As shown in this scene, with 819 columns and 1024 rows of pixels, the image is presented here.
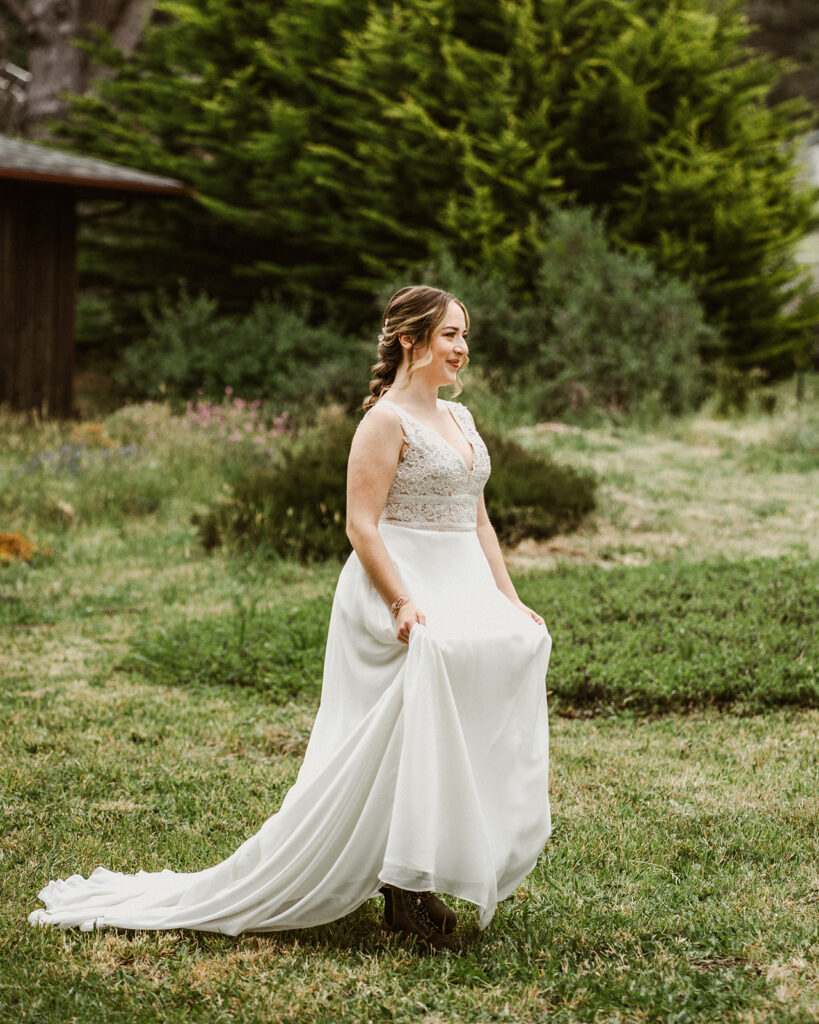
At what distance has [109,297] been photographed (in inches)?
818

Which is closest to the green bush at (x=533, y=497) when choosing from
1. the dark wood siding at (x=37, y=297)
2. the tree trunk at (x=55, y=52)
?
the dark wood siding at (x=37, y=297)

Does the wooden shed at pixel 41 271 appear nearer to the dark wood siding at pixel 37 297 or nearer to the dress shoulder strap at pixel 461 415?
the dark wood siding at pixel 37 297

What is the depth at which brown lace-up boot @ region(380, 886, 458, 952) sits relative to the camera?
3460 mm

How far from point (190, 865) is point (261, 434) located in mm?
9100

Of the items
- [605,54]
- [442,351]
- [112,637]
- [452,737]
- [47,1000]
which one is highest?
[605,54]

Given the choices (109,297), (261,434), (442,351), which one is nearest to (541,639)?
(442,351)

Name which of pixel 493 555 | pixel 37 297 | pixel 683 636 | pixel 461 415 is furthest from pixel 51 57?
pixel 493 555

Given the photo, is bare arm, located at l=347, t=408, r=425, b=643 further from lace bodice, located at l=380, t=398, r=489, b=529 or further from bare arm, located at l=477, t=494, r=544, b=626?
bare arm, located at l=477, t=494, r=544, b=626

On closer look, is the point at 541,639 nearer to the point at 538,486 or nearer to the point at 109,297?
the point at 538,486

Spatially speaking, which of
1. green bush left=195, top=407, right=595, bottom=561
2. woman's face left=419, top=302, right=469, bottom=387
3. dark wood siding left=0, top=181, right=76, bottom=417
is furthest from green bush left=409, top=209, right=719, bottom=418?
woman's face left=419, top=302, right=469, bottom=387

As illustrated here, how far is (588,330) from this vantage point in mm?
15023

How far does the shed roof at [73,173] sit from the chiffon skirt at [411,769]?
12.1 meters

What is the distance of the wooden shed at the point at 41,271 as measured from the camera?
14844 millimetres

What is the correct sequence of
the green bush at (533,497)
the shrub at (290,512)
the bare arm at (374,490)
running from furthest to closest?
1. the green bush at (533,497)
2. the shrub at (290,512)
3. the bare arm at (374,490)
